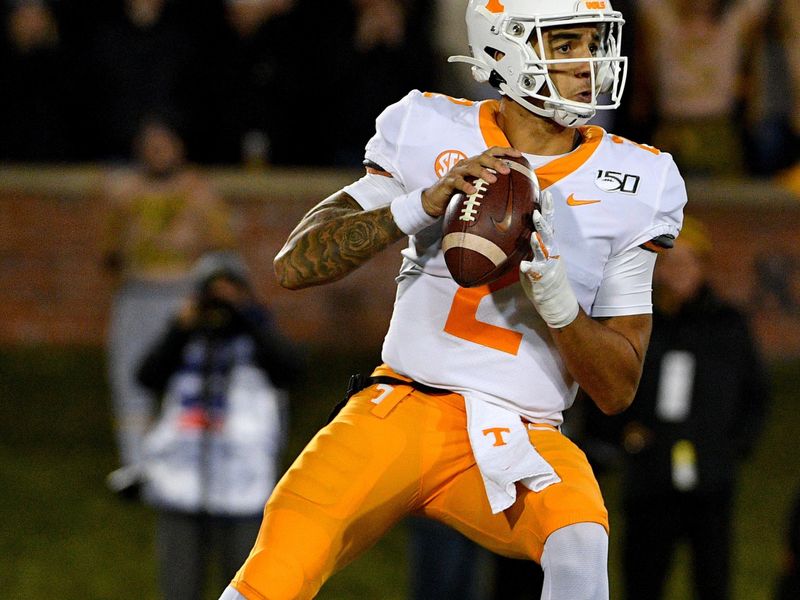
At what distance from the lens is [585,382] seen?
3719mm

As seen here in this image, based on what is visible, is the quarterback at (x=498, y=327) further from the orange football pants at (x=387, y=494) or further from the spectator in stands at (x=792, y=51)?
the spectator in stands at (x=792, y=51)

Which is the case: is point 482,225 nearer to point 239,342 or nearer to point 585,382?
point 585,382

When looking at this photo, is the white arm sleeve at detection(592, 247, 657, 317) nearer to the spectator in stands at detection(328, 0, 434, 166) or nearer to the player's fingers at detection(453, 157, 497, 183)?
the player's fingers at detection(453, 157, 497, 183)

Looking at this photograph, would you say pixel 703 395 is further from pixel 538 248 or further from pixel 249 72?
pixel 249 72

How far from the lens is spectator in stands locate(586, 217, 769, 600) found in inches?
240

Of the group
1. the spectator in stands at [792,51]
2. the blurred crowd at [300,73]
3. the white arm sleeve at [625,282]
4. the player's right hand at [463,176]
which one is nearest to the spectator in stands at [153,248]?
the blurred crowd at [300,73]

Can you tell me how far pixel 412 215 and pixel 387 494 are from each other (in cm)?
68

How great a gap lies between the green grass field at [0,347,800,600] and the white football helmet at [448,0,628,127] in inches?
151

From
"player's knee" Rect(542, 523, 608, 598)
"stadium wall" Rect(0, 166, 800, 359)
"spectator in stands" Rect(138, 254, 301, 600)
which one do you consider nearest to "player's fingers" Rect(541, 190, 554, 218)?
"player's knee" Rect(542, 523, 608, 598)

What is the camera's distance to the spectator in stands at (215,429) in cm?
564

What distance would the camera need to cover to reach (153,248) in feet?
26.6

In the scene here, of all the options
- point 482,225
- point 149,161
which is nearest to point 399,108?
point 482,225

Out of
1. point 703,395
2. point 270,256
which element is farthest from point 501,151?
point 270,256

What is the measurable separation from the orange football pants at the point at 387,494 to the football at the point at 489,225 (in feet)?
1.43
